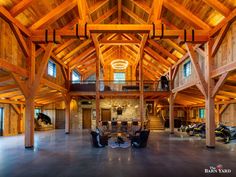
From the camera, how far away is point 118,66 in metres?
14.9

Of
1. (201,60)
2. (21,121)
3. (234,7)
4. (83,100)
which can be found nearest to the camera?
(234,7)

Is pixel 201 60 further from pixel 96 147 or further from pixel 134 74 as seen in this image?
pixel 134 74

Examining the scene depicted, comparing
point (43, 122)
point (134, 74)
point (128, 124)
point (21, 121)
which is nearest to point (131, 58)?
point (134, 74)

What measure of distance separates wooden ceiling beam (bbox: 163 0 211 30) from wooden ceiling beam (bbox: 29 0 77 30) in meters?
3.99

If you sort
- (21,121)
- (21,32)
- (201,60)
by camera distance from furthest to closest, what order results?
(21,121)
(201,60)
(21,32)

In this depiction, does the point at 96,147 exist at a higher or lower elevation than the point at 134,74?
lower

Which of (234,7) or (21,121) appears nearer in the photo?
(234,7)

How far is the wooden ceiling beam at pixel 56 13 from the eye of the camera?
8266 millimetres

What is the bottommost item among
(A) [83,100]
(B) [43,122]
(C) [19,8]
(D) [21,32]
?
(B) [43,122]

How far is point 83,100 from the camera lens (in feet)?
63.8

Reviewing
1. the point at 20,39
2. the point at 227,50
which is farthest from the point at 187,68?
the point at 20,39

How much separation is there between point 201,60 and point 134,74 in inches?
494

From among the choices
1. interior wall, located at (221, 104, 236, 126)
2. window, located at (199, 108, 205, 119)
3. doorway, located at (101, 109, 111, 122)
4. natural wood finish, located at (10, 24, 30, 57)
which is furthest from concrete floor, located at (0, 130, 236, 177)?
doorway, located at (101, 109, 111, 122)

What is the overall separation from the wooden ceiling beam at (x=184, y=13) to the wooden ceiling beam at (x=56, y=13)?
399cm
